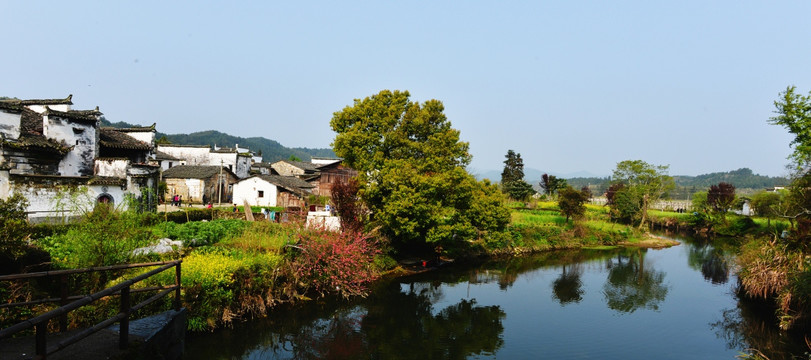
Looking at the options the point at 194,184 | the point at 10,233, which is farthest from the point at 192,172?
the point at 10,233

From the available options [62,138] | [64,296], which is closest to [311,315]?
[64,296]

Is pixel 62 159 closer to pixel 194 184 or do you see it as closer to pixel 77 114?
pixel 77 114

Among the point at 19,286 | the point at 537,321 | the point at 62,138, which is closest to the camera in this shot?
the point at 19,286

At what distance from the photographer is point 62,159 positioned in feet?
85.9

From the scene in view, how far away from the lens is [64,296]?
6.49 meters

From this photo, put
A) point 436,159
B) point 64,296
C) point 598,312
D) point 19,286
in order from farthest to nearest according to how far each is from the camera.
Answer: point 436,159 → point 598,312 → point 19,286 → point 64,296

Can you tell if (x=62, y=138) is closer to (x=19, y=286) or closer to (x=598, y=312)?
(x=19, y=286)

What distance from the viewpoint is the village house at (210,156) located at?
57656mm

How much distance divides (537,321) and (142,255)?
14051 millimetres

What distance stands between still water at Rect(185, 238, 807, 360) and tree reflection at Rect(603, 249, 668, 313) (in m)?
0.09

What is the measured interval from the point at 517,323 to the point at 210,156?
173 feet

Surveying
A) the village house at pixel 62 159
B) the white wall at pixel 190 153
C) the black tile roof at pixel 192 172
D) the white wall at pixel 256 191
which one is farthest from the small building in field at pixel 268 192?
the white wall at pixel 190 153

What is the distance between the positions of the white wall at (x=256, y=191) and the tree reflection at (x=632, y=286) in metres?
30.2

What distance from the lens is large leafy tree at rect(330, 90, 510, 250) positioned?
70.8 feet
